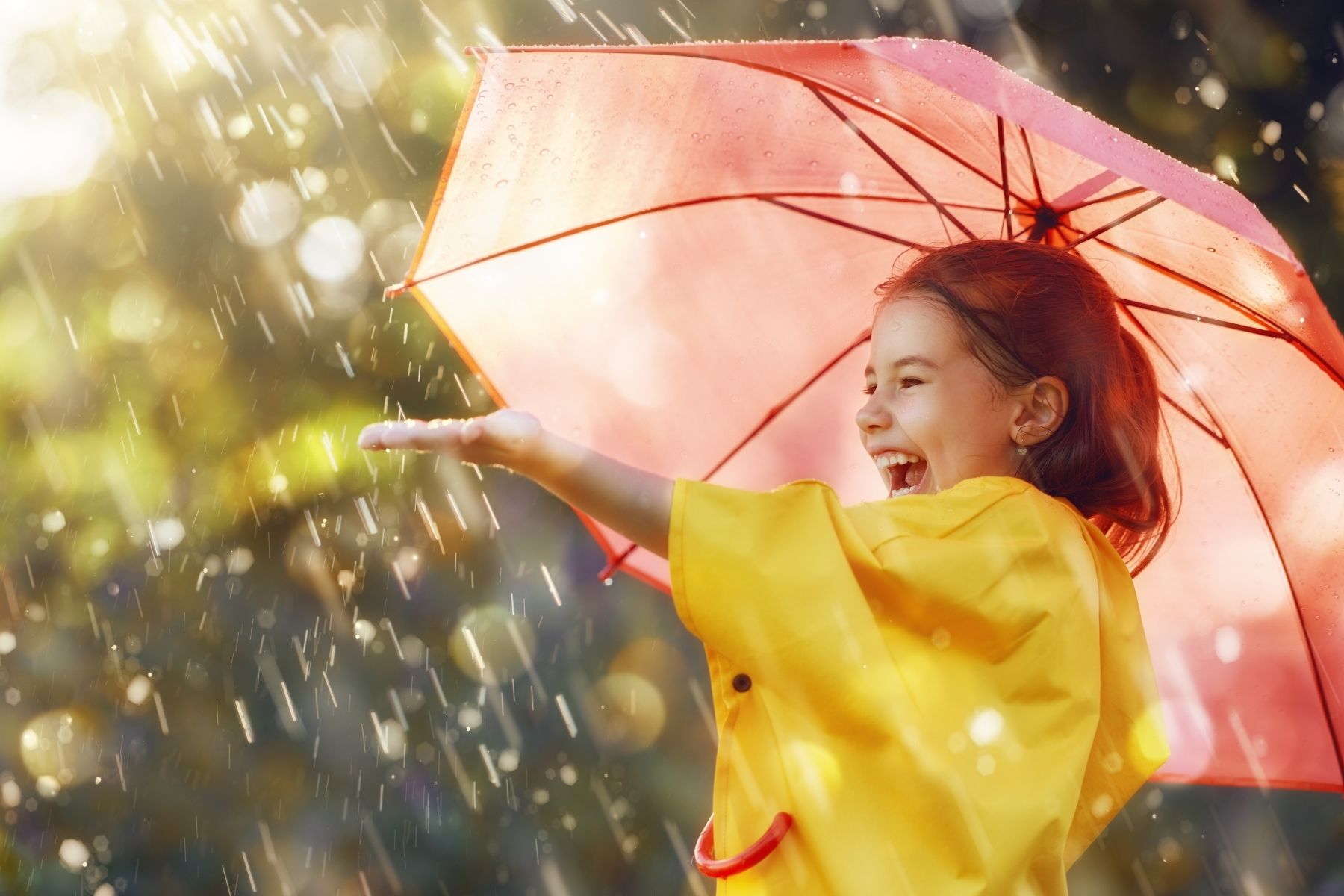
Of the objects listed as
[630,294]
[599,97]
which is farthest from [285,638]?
[599,97]

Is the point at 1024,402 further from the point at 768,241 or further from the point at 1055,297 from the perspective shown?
the point at 768,241

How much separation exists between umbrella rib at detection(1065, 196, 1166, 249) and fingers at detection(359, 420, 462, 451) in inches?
47.6

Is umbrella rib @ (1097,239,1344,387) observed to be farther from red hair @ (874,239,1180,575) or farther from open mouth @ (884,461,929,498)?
open mouth @ (884,461,929,498)

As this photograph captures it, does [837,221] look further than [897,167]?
Yes

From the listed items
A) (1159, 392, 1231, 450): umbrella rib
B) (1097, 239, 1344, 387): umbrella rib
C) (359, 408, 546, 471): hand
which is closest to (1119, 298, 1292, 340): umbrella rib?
(1097, 239, 1344, 387): umbrella rib

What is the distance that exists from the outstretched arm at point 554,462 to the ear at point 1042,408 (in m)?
0.62

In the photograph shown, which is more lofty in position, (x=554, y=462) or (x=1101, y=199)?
(x=1101, y=199)

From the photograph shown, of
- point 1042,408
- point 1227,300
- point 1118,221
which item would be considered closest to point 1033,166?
point 1118,221

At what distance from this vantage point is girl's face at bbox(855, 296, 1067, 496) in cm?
145

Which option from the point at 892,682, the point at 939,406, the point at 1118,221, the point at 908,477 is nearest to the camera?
the point at 892,682

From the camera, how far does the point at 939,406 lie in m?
1.45

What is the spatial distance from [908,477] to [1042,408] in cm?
20

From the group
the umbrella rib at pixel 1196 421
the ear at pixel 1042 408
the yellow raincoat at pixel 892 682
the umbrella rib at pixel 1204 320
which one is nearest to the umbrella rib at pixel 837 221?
the umbrella rib at pixel 1204 320

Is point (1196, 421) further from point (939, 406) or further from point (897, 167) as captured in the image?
point (939, 406)
